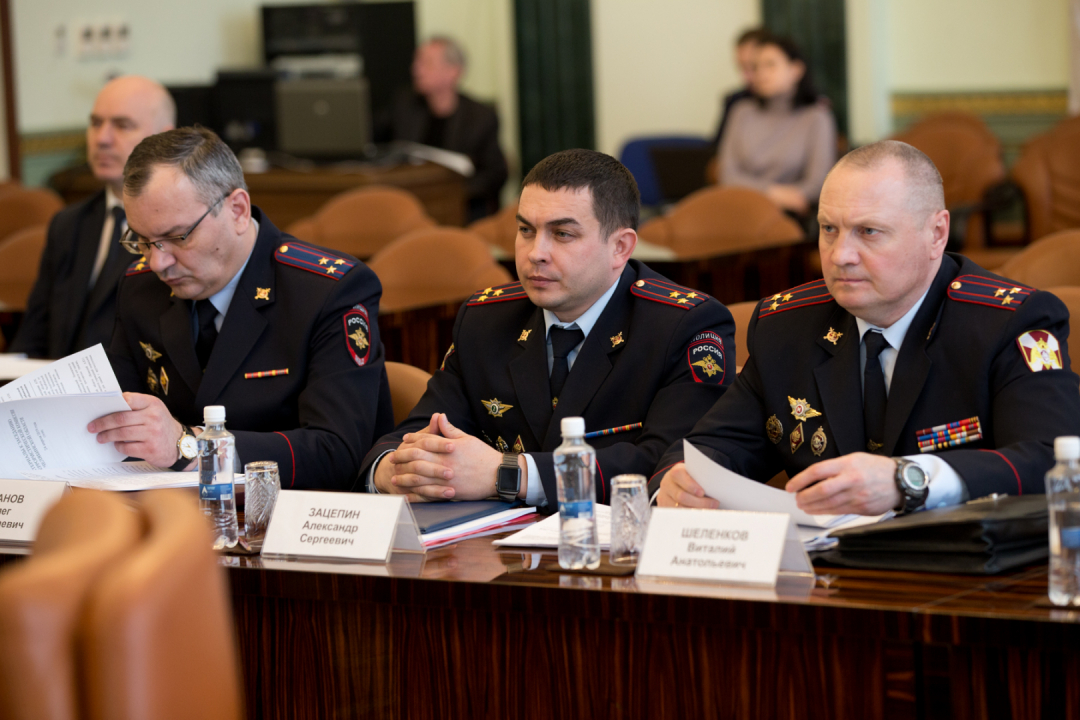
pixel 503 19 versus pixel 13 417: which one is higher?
pixel 503 19

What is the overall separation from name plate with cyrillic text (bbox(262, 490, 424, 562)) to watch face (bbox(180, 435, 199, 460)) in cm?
49

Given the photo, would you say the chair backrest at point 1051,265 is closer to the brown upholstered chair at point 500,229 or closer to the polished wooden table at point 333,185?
the brown upholstered chair at point 500,229

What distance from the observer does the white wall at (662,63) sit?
25.2 feet

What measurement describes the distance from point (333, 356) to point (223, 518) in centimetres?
61

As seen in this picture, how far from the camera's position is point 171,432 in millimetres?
2043

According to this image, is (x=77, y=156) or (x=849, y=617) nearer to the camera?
(x=849, y=617)

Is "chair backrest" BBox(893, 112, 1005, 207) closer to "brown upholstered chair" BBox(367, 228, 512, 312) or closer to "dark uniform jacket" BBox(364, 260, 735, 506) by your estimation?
"brown upholstered chair" BBox(367, 228, 512, 312)

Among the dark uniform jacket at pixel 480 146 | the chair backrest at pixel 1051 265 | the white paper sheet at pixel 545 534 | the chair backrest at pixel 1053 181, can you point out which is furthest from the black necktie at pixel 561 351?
the dark uniform jacket at pixel 480 146

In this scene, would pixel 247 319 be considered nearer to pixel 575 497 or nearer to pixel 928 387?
pixel 575 497

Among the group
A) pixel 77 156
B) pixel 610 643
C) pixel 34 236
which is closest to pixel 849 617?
pixel 610 643

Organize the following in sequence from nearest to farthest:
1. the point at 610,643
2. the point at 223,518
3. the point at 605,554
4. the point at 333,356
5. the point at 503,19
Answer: the point at 610,643 < the point at 605,554 < the point at 223,518 < the point at 333,356 < the point at 503,19

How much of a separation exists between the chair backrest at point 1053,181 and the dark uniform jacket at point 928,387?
380cm

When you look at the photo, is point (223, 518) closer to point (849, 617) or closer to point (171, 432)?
point (171, 432)

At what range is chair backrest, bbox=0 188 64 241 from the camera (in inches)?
226
